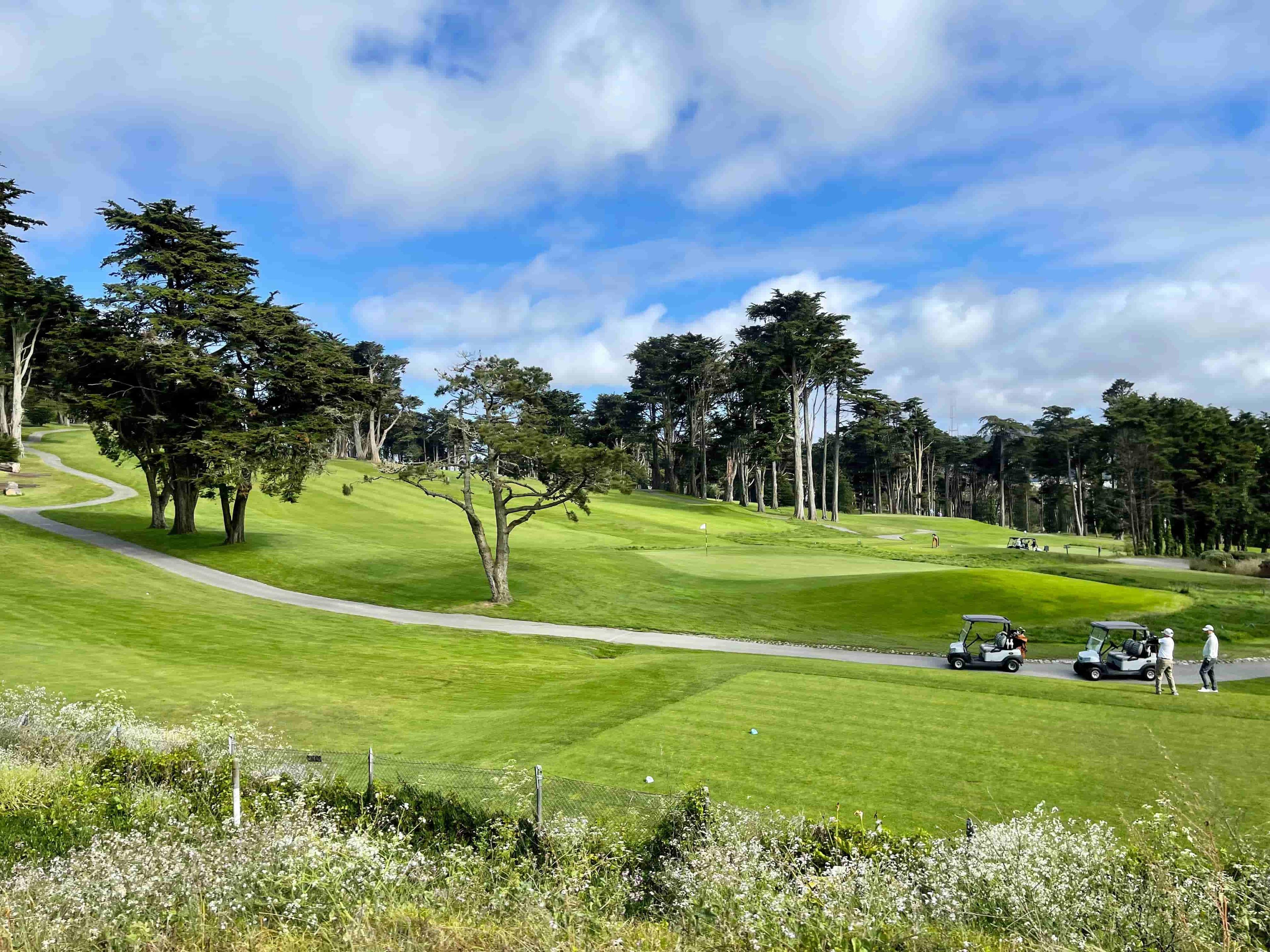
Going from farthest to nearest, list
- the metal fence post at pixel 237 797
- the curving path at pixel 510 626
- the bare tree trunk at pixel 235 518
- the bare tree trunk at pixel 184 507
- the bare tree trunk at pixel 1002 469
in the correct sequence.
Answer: the bare tree trunk at pixel 1002 469, the bare tree trunk at pixel 184 507, the bare tree trunk at pixel 235 518, the curving path at pixel 510 626, the metal fence post at pixel 237 797

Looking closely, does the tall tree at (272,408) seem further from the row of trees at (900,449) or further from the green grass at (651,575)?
the row of trees at (900,449)

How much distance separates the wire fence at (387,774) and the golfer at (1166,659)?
15401 millimetres

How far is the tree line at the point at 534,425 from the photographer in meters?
36.8

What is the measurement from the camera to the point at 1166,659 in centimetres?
1966

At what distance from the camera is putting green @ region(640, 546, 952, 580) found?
1623 inches

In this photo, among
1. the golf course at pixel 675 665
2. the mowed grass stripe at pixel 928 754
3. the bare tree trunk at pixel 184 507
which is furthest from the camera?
the bare tree trunk at pixel 184 507

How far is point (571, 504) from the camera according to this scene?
235ft

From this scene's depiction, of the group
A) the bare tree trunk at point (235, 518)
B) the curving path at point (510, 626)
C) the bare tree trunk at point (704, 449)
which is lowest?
the curving path at point (510, 626)

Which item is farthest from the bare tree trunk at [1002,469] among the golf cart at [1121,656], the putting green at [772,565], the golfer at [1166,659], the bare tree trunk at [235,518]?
the bare tree trunk at [235,518]

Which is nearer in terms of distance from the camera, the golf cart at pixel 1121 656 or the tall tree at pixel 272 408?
the golf cart at pixel 1121 656

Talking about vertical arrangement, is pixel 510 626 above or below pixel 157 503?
below

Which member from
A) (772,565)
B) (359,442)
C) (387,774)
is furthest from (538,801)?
(359,442)

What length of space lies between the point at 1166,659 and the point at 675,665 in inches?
501

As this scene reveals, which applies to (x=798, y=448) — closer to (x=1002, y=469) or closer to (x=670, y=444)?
(x=670, y=444)
